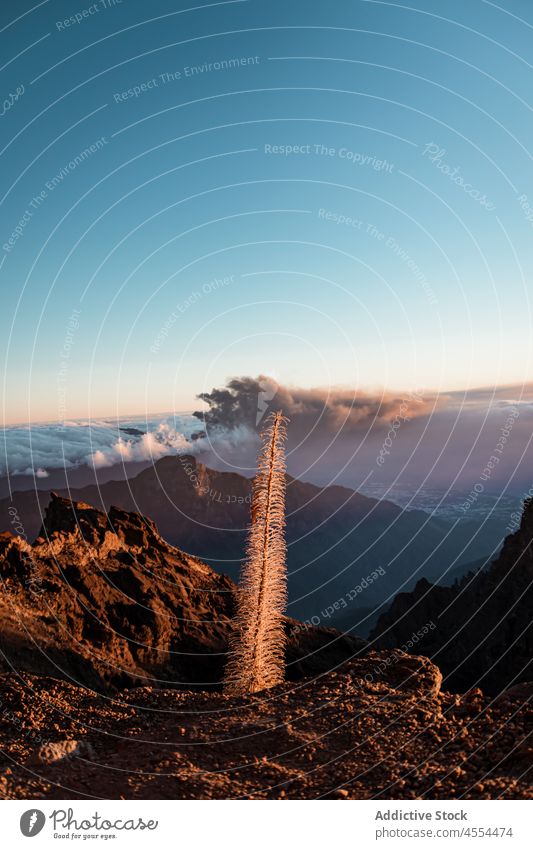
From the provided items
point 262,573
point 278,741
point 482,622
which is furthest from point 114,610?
point 482,622

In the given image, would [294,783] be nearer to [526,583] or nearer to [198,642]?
[198,642]

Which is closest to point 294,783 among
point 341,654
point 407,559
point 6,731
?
point 6,731

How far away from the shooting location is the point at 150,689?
18.8m

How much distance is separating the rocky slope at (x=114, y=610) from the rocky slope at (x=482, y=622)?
10.8 m

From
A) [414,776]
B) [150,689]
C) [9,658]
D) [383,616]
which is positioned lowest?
[383,616]

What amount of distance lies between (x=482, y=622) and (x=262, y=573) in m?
40.3

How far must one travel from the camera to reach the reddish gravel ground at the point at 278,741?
12.3 metres

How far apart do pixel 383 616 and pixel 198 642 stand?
33536 millimetres

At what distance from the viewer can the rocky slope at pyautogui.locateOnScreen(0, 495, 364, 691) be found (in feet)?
102
